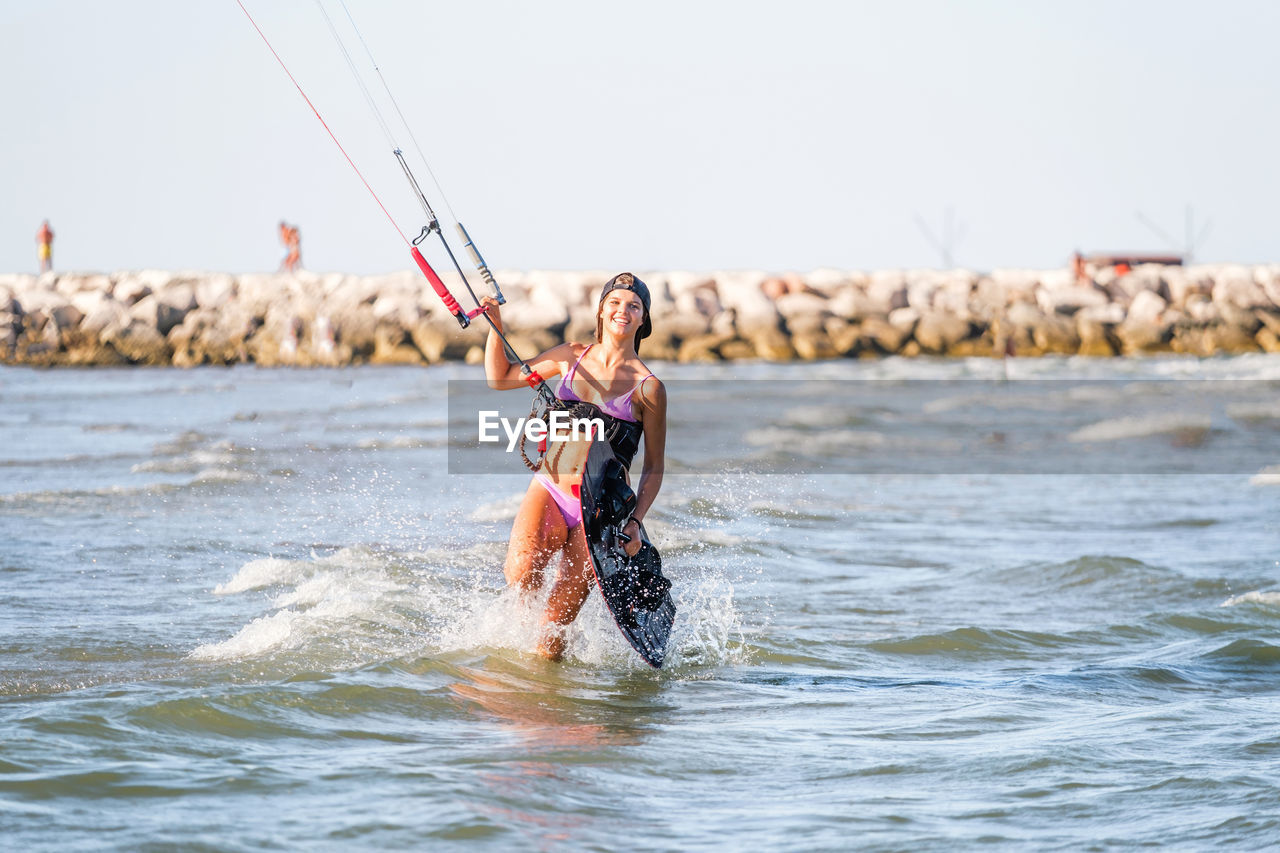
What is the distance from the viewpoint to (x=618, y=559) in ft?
20.2

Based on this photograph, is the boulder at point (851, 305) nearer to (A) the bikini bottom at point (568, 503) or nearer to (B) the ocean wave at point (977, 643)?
(B) the ocean wave at point (977, 643)

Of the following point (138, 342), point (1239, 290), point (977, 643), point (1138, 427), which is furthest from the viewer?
point (1239, 290)

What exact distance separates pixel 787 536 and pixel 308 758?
675 centimetres

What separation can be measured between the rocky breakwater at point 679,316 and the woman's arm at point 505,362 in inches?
1095

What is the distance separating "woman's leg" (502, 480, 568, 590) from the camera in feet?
19.9

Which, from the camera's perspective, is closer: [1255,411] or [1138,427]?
[1138,427]

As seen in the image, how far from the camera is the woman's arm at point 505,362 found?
19.8 ft

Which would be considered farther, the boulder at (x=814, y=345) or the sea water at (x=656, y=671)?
the boulder at (x=814, y=345)

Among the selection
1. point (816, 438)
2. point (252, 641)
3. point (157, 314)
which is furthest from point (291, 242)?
point (252, 641)

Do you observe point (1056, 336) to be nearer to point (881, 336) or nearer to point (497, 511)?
point (881, 336)

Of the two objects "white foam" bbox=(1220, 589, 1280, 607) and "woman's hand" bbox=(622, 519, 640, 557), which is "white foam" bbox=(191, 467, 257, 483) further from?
"white foam" bbox=(1220, 589, 1280, 607)

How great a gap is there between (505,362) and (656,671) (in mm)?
1584

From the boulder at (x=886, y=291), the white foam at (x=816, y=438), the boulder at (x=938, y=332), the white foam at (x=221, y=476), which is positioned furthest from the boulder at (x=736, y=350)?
the white foam at (x=221, y=476)

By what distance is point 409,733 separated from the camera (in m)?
5.15
